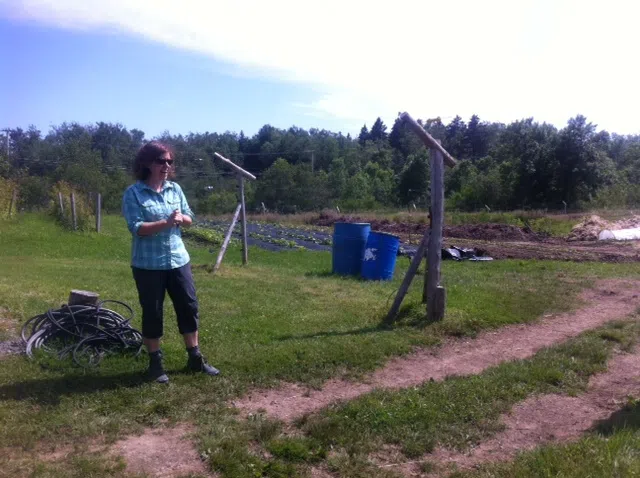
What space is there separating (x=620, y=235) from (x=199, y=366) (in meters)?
21.6

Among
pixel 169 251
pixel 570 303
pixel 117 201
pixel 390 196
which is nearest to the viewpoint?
pixel 169 251

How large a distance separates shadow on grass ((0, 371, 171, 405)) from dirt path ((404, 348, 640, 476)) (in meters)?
2.28

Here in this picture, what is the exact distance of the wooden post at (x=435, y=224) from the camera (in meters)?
7.40

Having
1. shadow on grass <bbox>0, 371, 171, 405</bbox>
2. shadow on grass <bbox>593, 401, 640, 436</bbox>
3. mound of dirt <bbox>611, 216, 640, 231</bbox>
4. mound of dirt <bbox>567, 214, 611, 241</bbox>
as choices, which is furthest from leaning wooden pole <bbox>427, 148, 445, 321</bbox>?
mound of dirt <bbox>611, 216, 640, 231</bbox>

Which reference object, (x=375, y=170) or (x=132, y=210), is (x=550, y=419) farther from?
(x=375, y=170)

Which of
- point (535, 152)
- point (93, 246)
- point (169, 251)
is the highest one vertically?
point (535, 152)

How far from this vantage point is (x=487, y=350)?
661 cm

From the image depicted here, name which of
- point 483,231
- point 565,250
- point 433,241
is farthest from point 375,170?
point 433,241

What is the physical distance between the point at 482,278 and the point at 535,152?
28.4 metres

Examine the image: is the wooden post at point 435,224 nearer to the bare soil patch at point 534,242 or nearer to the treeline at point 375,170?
the treeline at point 375,170

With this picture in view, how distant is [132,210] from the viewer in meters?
4.82

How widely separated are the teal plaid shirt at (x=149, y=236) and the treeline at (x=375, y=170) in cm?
392

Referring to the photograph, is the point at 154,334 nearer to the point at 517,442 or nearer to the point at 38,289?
the point at 517,442

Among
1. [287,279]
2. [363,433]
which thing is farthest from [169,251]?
[287,279]
